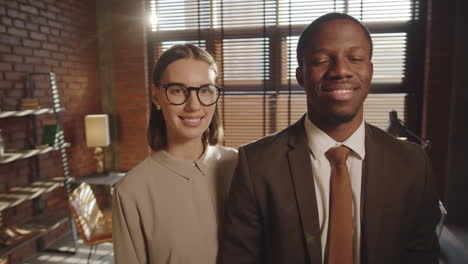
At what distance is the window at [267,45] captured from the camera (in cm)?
356

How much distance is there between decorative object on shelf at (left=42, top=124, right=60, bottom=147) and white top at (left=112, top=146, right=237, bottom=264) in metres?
2.34

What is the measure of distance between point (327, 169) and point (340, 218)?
5.8 inches

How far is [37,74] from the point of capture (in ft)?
10.3

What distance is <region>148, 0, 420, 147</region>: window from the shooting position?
3561mm

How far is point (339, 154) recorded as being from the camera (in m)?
0.95

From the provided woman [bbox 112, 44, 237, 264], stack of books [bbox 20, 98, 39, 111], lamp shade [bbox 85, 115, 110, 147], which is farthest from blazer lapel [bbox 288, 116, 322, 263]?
lamp shade [bbox 85, 115, 110, 147]

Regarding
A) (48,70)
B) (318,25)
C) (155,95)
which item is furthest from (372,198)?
(48,70)

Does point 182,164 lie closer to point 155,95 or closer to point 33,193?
point 155,95

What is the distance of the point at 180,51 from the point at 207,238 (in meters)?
0.68

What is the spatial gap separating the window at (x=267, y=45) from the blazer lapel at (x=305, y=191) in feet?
9.29

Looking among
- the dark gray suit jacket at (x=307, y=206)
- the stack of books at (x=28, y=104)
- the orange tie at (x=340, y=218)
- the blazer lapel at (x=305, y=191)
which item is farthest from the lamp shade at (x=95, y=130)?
the orange tie at (x=340, y=218)

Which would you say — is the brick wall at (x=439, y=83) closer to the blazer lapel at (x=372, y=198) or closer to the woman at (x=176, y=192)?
the blazer lapel at (x=372, y=198)

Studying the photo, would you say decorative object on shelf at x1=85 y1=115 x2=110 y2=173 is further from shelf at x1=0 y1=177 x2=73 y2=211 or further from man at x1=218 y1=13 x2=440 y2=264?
man at x1=218 y1=13 x2=440 y2=264

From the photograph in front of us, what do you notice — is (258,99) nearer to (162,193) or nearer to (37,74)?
(37,74)
